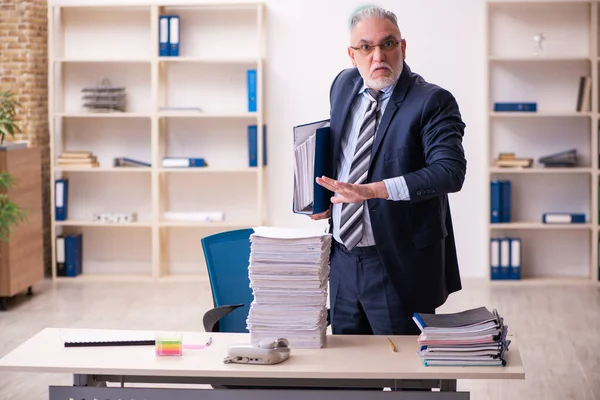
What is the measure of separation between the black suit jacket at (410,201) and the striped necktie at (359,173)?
31 millimetres

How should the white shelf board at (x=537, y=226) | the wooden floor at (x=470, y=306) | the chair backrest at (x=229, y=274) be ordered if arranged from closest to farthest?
the chair backrest at (x=229, y=274) < the wooden floor at (x=470, y=306) < the white shelf board at (x=537, y=226)

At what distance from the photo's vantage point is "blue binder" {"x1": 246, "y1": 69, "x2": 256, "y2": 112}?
8008mm

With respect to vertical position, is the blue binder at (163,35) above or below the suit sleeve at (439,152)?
above

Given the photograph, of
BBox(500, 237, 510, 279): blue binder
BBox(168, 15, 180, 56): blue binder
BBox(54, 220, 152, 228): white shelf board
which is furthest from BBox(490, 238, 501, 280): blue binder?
BBox(168, 15, 180, 56): blue binder

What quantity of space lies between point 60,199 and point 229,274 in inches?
181

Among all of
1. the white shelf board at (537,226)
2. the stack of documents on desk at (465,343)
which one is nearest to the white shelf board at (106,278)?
the white shelf board at (537,226)

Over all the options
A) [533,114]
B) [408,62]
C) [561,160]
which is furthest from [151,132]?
[561,160]

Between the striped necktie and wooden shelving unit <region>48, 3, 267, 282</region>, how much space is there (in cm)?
488

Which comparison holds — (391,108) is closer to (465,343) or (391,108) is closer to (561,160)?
(465,343)

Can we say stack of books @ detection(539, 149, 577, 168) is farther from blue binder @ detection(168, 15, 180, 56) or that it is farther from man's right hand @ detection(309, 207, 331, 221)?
man's right hand @ detection(309, 207, 331, 221)

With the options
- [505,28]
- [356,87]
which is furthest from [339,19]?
[356,87]

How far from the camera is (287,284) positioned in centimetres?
296

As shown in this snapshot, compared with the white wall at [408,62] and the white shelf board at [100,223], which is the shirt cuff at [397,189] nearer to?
the white wall at [408,62]

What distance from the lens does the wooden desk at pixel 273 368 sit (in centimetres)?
277
